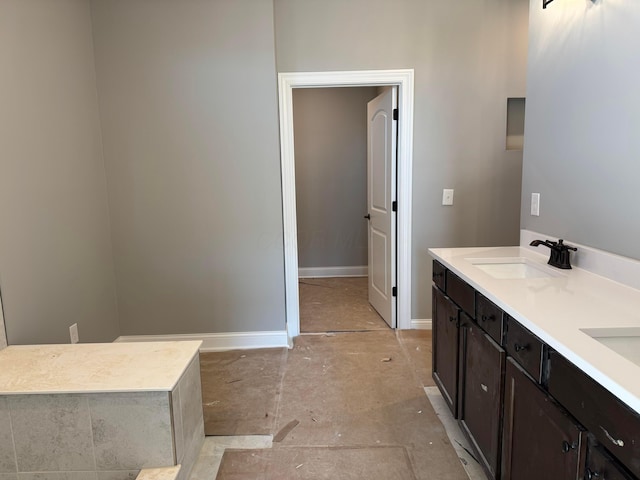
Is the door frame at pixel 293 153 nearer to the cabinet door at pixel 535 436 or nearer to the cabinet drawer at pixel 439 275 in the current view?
the cabinet drawer at pixel 439 275

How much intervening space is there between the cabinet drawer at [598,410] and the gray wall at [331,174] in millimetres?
4151

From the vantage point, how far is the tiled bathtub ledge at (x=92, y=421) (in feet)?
5.16

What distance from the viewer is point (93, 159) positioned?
2814 mm

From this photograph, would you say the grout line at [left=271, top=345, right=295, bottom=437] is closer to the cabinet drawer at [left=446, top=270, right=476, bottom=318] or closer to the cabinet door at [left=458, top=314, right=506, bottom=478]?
the cabinet door at [left=458, top=314, right=506, bottom=478]

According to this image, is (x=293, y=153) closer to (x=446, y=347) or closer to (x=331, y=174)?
(x=446, y=347)

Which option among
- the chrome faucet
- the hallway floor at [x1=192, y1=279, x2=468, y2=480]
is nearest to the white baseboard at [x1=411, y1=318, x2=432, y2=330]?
the hallway floor at [x1=192, y1=279, x2=468, y2=480]

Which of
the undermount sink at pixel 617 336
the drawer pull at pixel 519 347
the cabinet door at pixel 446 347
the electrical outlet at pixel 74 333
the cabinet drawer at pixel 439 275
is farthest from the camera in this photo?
the electrical outlet at pixel 74 333

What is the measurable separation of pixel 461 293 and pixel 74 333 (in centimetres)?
231

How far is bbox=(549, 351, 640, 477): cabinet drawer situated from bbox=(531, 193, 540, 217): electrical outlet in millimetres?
1301

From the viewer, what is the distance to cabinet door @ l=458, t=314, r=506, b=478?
154 centimetres

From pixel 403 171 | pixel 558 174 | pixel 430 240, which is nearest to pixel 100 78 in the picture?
pixel 403 171

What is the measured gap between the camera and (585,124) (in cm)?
184

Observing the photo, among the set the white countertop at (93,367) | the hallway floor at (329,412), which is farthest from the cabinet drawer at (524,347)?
the white countertop at (93,367)

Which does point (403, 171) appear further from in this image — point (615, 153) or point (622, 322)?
point (622, 322)
